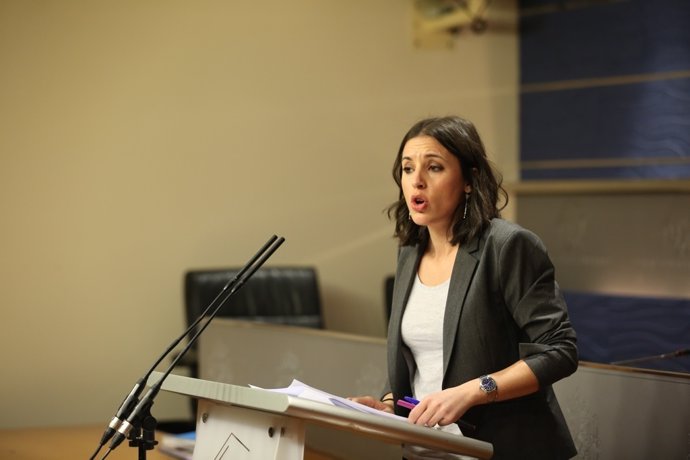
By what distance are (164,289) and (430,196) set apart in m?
2.76

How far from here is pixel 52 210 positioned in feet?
13.6

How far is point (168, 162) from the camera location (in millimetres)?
4438

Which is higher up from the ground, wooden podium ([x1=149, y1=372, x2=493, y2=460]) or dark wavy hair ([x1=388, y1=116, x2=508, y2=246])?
dark wavy hair ([x1=388, y1=116, x2=508, y2=246])

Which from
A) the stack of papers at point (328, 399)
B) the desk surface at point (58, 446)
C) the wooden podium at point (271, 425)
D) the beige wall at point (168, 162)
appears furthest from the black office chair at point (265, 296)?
the stack of papers at point (328, 399)

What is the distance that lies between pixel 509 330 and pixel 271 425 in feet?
1.75

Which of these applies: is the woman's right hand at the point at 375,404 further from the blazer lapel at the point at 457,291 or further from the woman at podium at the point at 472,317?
the blazer lapel at the point at 457,291

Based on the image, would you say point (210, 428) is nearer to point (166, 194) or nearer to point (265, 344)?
point (265, 344)

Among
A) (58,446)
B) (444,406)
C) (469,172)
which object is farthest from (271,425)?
(58,446)

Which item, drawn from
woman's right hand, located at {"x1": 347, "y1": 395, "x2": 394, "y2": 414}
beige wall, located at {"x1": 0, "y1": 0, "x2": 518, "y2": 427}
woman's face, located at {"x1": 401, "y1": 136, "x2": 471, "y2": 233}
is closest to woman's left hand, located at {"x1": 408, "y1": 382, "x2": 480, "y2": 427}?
woman's right hand, located at {"x1": 347, "y1": 395, "x2": 394, "y2": 414}

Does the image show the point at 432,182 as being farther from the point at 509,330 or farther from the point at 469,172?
the point at 509,330

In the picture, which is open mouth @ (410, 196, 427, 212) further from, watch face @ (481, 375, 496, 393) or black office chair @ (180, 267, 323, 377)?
black office chair @ (180, 267, 323, 377)

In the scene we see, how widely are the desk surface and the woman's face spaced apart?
126 cm

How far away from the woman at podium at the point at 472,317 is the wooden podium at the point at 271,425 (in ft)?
0.36

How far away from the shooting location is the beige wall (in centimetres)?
409
